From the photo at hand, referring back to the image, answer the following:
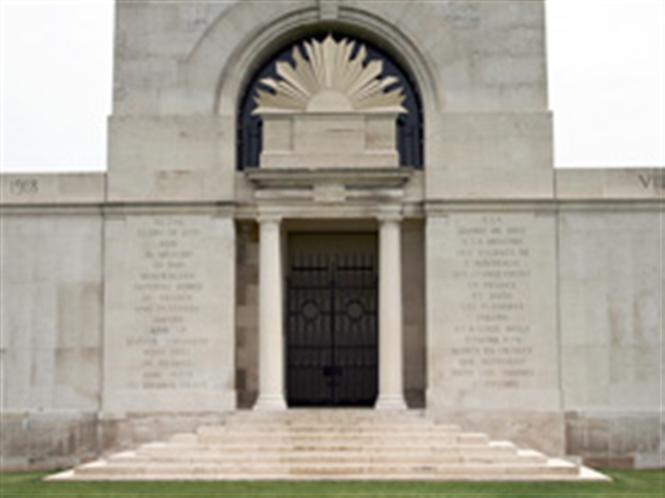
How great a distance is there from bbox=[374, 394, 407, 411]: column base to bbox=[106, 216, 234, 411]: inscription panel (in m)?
3.34

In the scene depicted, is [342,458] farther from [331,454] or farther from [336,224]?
[336,224]

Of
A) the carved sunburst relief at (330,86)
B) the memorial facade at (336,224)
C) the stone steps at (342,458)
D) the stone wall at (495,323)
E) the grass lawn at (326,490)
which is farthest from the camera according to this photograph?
the carved sunburst relief at (330,86)

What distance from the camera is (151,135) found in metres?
30.1

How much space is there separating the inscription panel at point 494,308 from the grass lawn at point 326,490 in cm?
488

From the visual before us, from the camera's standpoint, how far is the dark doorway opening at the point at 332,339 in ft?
103

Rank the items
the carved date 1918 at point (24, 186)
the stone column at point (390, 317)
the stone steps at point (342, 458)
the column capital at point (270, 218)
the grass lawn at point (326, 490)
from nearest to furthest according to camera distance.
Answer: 1. the grass lawn at point (326, 490)
2. the stone steps at point (342, 458)
3. the stone column at point (390, 317)
4. the column capital at point (270, 218)
5. the carved date 1918 at point (24, 186)

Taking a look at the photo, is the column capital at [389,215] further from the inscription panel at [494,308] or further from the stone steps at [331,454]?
the stone steps at [331,454]

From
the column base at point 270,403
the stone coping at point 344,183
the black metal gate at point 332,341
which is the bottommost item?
the column base at point 270,403

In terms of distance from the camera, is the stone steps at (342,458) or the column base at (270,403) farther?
the column base at (270,403)

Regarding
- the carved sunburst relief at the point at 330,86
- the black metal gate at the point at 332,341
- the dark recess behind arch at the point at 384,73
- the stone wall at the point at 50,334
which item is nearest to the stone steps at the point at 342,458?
the stone wall at the point at 50,334

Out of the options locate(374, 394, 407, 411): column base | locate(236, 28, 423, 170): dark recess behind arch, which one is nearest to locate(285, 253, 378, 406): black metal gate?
locate(374, 394, 407, 411): column base

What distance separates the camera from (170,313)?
29516 mm

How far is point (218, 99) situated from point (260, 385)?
6.69 metres

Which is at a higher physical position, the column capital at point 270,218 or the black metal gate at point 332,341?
the column capital at point 270,218
